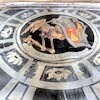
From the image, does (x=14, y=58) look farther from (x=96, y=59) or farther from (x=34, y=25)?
(x=96, y=59)

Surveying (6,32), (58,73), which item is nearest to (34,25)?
(6,32)

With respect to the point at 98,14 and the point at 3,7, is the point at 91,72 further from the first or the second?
the point at 3,7

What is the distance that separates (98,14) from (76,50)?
456 millimetres

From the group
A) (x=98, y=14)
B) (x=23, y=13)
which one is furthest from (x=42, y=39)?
(x=98, y=14)

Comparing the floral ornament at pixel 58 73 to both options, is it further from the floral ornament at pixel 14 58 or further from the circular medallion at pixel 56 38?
the floral ornament at pixel 14 58

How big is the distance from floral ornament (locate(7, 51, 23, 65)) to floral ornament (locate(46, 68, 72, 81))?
190 mm

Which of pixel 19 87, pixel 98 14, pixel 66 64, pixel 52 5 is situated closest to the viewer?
pixel 19 87

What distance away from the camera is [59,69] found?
1467 mm

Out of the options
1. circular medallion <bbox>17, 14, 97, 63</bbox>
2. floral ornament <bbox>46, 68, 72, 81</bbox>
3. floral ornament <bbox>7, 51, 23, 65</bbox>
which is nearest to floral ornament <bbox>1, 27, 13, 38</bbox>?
circular medallion <bbox>17, 14, 97, 63</bbox>

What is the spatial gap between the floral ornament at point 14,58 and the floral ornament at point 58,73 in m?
0.19

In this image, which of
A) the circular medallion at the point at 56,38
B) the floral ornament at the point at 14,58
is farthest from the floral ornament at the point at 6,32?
the floral ornament at the point at 14,58

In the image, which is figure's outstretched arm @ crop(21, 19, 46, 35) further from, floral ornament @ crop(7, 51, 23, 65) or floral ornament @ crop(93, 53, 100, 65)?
floral ornament @ crop(93, 53, 100, 65)

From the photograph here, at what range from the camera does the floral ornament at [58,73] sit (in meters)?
1.42

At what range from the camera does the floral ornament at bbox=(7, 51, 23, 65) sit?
60.0 inches
